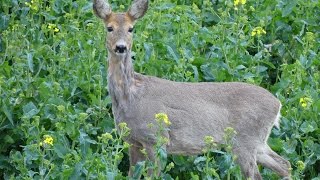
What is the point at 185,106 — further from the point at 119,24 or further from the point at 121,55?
the point at 119,24

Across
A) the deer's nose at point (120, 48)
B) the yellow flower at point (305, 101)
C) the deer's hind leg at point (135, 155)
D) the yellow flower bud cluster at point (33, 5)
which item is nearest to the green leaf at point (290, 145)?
the yellow flower at point (305, 101)

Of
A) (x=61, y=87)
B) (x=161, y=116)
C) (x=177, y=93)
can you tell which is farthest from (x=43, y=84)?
(x=161, y=116)

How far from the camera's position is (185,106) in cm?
1094

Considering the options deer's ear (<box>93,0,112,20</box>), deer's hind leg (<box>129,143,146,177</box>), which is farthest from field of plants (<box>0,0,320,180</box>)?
deer's ear (<box>93,0,112,20</box>)

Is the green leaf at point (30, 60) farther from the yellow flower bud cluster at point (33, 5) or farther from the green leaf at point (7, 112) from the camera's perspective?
the yellow flower bud cluster at point (33, 5)

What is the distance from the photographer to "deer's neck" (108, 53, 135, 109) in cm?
1078

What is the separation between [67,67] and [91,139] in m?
1.38

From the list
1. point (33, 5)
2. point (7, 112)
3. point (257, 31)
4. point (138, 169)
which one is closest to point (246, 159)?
point (138, 169)

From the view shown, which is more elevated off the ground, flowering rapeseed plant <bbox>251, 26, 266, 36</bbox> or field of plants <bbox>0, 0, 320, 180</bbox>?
flowering rapeseed plant <bbox>251, 26, 266, 36</bbox>

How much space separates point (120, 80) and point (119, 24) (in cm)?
48

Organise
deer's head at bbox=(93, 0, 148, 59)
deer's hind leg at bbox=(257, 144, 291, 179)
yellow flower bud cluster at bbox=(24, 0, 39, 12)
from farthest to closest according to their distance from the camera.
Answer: yellow flower bud cluster at bbox=(24, 0, 39, 12) → deer's hind leg at bbox=(257, 144, 291, 179) → deer's head at bbox=(93, 0, 148, 59)

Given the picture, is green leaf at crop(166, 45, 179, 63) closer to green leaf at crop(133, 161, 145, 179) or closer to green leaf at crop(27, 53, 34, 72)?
green leaf at crop(27, 53, 34, 72)

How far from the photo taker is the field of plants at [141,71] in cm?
1057

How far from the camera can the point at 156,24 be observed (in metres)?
13.7
